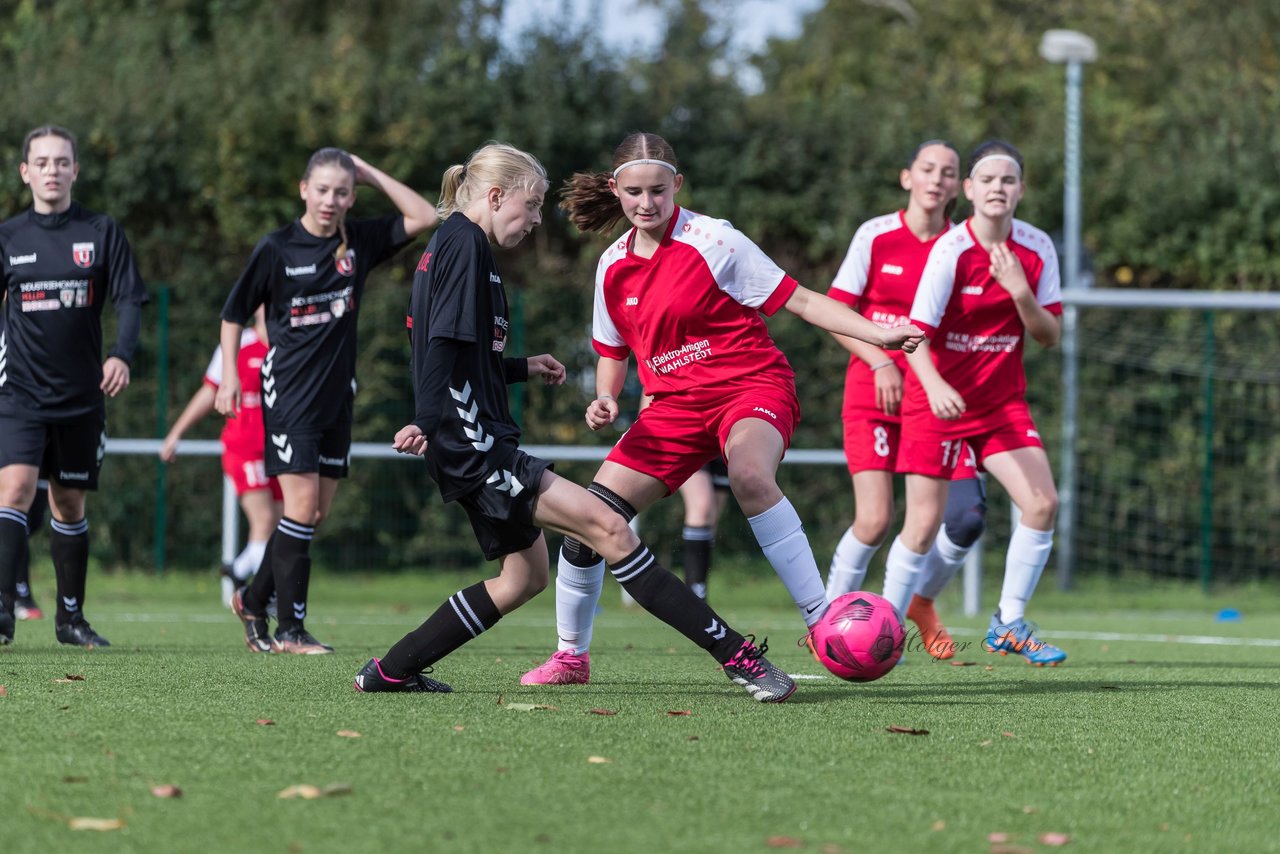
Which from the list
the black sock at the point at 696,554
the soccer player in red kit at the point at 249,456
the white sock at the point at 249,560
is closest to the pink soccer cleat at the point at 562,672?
the black sock at the point at 696,554

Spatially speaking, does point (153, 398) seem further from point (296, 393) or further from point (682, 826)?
point (682, 826)

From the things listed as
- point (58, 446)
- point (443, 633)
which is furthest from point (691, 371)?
point (58, 446)

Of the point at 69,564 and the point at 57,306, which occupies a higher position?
the point at 57,306

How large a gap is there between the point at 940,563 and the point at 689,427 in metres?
2.14

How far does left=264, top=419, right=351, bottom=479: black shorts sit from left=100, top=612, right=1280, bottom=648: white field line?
2223mm

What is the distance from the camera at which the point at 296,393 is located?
266 inches

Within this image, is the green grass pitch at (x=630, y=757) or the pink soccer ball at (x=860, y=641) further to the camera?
the pink soccer ball at (x=860, y=641)

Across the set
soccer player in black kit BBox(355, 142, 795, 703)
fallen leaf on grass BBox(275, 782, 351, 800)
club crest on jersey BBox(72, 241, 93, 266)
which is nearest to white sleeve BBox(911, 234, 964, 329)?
soccer player in black kit BBox(355, 142, 795, 703)

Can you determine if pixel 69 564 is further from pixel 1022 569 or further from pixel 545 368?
pixel 1022 569

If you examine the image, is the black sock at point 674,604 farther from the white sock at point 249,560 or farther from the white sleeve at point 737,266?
the white sock at point 249,560

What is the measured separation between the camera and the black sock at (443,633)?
4.93 metres

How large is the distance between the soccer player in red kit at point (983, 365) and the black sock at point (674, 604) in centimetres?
191

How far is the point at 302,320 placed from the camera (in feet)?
22.4

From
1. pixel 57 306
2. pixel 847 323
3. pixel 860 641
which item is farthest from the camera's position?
pixel 57 306
